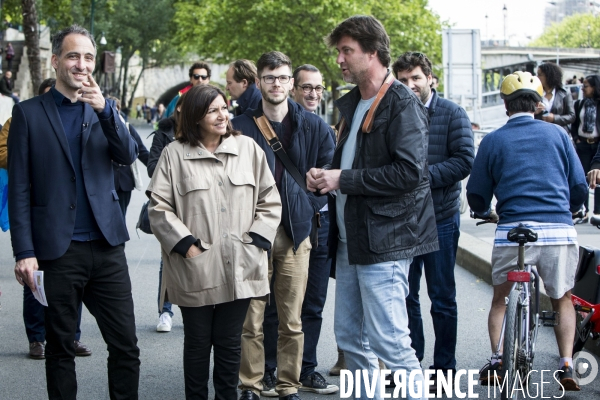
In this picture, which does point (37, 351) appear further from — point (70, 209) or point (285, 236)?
point (70, 209)

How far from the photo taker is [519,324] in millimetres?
5051

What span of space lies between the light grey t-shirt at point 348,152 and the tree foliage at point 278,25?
1563 inches

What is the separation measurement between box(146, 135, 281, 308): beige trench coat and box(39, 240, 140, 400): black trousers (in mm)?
266

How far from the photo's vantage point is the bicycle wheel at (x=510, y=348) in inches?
195

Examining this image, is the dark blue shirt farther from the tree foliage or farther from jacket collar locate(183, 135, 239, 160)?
the tree foliage

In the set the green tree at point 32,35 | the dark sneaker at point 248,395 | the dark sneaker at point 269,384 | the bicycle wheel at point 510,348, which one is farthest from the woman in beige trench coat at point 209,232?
the green tree at point 32,35

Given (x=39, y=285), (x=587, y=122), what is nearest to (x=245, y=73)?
(x=39, y=285)

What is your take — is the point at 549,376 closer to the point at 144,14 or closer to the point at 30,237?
the point at 30,237

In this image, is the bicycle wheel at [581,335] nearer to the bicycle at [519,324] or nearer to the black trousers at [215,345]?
the bicycle at [519,324]

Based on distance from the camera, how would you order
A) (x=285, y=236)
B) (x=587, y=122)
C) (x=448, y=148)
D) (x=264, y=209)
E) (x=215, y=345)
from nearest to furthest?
(x=215, y=345), (x=264, y=209), (x=285, y=236), (x=448, y=148), (x=587, y=122)

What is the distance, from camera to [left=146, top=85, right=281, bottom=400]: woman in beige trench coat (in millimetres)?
4758

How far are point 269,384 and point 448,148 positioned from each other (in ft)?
6.22

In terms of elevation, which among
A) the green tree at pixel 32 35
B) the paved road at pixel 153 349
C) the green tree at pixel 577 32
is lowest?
the paved road at pixel 153 349

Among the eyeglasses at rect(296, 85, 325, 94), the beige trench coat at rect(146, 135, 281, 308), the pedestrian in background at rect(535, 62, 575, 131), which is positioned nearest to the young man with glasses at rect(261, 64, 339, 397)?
the eyeglasses at rect(296, 85, 325, 94)
